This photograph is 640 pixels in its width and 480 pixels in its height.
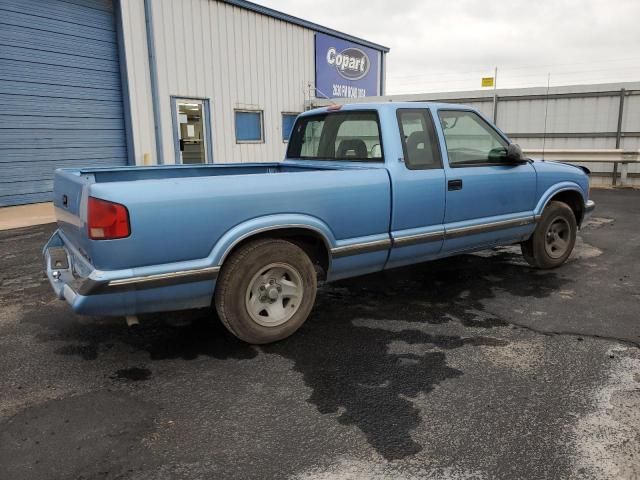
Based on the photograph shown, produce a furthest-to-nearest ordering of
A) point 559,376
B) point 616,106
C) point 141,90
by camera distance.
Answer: point 616,106 → point 141,90 → point 559,376

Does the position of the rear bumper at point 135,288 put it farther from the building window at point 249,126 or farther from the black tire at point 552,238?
the building window at point 249,126

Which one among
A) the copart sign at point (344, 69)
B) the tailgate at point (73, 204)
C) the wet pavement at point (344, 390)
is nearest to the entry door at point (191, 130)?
the copart sign at point (344, 69)

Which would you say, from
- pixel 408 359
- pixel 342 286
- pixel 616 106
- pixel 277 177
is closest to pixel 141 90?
pixel 342 286

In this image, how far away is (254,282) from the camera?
360 cm

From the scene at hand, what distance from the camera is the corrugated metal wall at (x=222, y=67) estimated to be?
1170 cm

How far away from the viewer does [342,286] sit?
5238 millimetres

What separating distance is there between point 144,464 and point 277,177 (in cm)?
198

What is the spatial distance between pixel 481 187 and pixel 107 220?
3.30 m

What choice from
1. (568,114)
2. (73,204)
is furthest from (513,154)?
(568,114)

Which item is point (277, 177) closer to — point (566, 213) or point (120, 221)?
point (120, 221)

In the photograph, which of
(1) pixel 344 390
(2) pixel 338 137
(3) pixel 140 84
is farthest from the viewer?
(3) pixel 140 84

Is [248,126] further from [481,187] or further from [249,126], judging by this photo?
[481,187]

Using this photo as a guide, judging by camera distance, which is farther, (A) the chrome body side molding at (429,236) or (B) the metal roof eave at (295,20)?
(B) the metal roof eave at (295,20)

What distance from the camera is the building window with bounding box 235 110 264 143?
14.2 meters
